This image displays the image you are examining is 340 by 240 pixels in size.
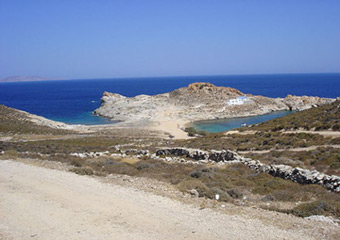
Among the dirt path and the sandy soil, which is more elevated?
the dirt path

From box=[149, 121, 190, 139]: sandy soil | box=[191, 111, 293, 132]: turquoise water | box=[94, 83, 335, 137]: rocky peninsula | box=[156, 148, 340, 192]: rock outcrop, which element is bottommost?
box=[191, 111, 293, 132]: turquoise water

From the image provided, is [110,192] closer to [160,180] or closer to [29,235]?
[160,180]

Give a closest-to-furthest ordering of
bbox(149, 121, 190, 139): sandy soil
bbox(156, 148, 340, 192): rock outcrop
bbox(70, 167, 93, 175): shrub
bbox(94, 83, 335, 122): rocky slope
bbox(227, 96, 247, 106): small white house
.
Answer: bbox(156, 148, 340, 192): rock outcrop
bbox(70, 167, 93, 175): shrub
bbox(149, 121, 190, 139): sandy soil
bbox(94, 83, 335, 122): rocky slope
bbox(227, 96, 247, 106): small white house

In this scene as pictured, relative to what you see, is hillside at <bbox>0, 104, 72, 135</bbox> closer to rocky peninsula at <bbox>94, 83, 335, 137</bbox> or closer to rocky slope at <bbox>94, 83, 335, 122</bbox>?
rocky peninsula at <bbox>94, 83, 335, 137</bbox>

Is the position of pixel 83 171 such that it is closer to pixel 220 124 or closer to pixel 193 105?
pixel 220 124

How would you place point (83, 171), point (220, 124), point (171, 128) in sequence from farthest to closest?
1. point (220, 124)
2. point (171, 128)
3. point (83, 171)

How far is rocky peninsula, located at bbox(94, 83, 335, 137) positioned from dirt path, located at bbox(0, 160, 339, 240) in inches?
2277

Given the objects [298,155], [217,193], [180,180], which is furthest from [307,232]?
[298,155]

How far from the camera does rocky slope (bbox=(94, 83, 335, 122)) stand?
78.4 meters

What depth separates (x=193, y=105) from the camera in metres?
86.9

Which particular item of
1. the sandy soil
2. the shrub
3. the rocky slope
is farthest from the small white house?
the shrub

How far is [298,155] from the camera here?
19906 mm

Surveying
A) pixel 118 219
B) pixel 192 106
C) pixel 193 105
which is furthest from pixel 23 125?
pixel 118 219

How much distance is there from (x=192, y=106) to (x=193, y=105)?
3.10 feet
